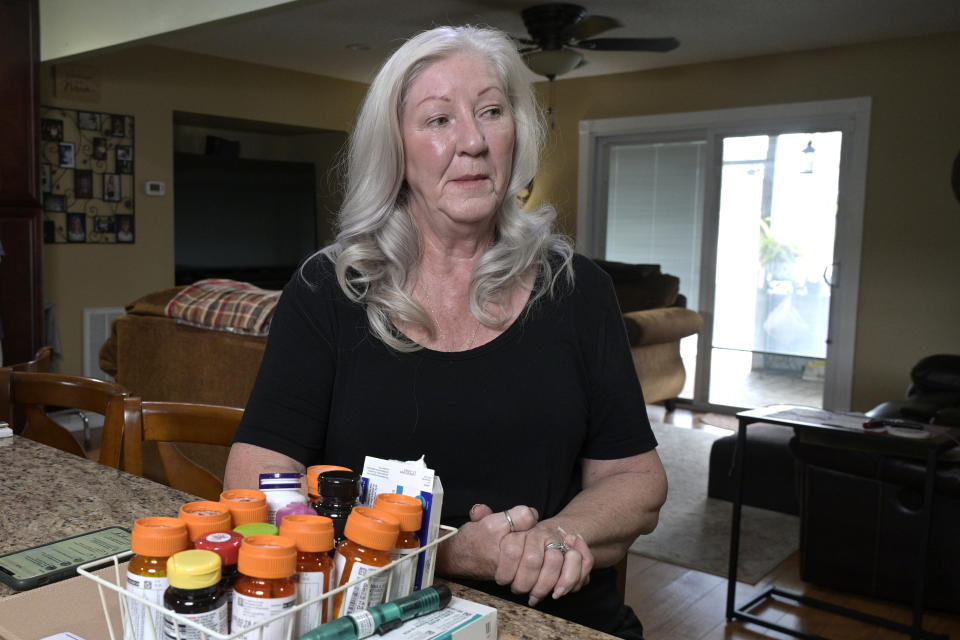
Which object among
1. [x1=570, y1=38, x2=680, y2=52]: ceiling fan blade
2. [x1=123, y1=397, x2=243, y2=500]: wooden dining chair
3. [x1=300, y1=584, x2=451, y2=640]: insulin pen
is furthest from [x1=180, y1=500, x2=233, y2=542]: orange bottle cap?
[x1=570, y1=38, x2=680, y2=52]: ceiling fan blade

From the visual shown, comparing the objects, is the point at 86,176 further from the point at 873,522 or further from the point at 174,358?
the point at 873,522

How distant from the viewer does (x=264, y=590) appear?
1.80ft

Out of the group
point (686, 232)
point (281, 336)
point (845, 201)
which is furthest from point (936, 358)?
point (281, 336)

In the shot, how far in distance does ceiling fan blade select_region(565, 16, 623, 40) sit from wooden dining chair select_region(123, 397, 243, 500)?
357 centimetres

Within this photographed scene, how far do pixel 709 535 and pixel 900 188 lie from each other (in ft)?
9.67

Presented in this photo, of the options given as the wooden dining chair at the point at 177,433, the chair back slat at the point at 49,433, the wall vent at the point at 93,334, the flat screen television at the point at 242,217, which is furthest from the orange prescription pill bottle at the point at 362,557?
the flat screen television at the point at 242,217

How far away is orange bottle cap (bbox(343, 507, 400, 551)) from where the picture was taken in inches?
23.9

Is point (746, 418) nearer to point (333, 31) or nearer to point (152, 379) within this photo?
point (152, 379)

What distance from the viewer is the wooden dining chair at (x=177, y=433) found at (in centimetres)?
135

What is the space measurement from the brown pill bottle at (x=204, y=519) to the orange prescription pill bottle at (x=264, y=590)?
57 millimetres

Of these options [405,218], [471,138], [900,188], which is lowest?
[405,218]

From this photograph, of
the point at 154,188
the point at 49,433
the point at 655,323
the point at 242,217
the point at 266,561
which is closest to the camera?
the point at 266,561

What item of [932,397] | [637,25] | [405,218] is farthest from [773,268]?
[405,218]

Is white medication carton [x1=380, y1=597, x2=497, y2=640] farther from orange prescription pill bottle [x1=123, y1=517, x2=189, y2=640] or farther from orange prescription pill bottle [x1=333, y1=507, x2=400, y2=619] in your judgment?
orange prescription pill bottle [x1=123, y1=517, x2=189, y2=640]
